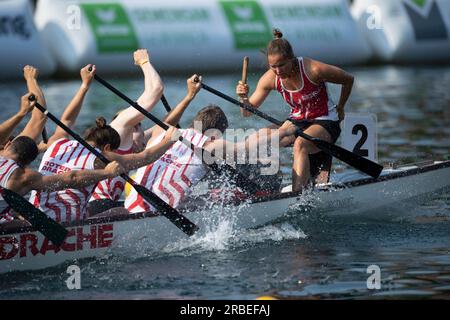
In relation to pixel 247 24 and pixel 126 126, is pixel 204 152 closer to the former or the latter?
pixel 126 126

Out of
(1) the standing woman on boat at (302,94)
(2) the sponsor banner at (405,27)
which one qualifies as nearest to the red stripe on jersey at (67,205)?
(1) the standing woman on boat at (302,94)

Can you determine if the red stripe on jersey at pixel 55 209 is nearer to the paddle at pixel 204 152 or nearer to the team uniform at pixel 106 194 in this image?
the team uniform at pixel 106 194

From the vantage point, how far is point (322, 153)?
13.2 metres

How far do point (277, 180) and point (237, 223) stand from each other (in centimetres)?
125

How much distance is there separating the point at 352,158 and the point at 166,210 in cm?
250

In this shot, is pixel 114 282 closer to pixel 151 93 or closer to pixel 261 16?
pixel 151 93

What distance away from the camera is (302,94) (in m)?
12.8

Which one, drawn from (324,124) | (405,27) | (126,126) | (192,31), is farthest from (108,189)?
(405,27)

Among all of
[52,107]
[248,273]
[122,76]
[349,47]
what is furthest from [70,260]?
[349,47]

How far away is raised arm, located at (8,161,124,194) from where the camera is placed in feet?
34.6

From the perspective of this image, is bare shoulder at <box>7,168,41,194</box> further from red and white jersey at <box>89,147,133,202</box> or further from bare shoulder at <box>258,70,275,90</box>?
bare shoulder at <box>258,70,275,90</box>

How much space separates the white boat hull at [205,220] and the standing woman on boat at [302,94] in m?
0.40
